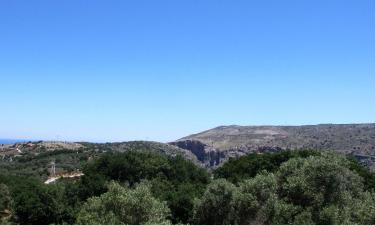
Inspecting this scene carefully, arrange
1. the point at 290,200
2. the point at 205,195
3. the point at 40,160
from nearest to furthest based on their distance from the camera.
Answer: the point at 290,200 → the point at 205,195 → the point at 40,160

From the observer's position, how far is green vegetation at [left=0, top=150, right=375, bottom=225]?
29609 mm

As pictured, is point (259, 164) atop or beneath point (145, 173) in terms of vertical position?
atop

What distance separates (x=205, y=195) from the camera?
40719mm

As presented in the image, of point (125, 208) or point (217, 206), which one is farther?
point (217, 206)

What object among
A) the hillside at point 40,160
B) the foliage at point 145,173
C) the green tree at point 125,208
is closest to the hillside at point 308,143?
the hillside at point 40,160

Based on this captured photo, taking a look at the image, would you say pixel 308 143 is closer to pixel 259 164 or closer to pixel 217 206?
pixel 259 164

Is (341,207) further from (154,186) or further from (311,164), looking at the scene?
(154,186)

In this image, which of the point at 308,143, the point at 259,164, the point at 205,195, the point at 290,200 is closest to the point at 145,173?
the point at 259,164

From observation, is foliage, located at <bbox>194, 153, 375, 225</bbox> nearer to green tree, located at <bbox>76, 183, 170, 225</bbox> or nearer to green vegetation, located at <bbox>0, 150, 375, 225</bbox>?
green vegetation, located at <bbox>0, 150, 375, 225</bbox>

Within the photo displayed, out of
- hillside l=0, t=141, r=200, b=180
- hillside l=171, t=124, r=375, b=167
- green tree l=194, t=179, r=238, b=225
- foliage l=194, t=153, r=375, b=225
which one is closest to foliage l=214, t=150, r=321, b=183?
green tree l=194, t=179, r=238, b=225

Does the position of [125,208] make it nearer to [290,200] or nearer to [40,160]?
[290,200]

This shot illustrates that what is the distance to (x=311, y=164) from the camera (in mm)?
39719

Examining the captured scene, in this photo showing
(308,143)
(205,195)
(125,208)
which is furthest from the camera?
(308,143)

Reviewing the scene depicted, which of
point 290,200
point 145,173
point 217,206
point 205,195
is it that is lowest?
point 217,206
